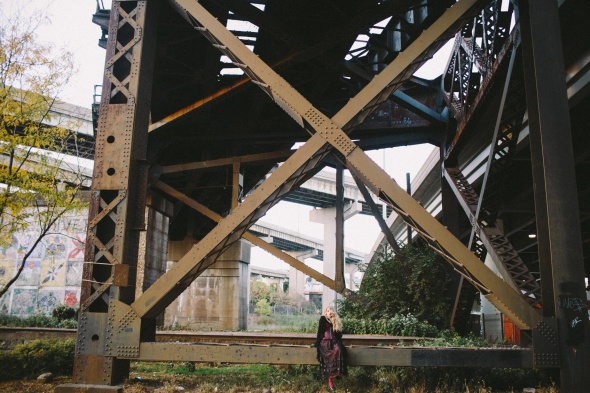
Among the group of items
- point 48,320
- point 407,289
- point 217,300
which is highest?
point 407,289

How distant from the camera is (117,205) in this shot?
7406 millimetres

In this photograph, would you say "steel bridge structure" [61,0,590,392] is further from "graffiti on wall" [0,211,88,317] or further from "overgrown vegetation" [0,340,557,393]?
"graffiti on wall" [0,211,88,317]

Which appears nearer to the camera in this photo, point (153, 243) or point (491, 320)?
point (153, 243)

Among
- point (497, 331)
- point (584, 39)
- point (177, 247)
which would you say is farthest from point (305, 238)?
point (584, 39)

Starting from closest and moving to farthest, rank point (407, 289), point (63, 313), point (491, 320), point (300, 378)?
point (300, 378) → point (407, 289) → point (63, 313) → point (491, 320)


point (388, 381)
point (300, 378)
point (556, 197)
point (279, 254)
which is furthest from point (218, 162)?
point (556, 197)

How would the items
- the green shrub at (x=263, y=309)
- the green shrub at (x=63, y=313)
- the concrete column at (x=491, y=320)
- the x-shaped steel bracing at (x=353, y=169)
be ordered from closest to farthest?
the x-shaped steel bracing at (x=353, y=169) → the green shrub at (x=63, y=313) → the concrete column at (x=491, y=320) → the green shrub at (x=263, y=309)

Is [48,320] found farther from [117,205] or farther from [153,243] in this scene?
[117,205]

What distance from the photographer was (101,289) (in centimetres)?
715

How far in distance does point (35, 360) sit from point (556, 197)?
28.7 ft

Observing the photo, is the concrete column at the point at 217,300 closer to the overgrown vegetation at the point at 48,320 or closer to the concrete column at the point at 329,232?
the overgrown vegetation at the point at 48,320

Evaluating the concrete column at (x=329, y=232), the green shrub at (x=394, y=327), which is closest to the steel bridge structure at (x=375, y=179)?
the green shrub at (x=394, y=327)

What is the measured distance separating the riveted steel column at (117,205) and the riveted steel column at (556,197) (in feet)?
19.0

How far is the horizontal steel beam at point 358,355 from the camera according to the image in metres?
6.53
